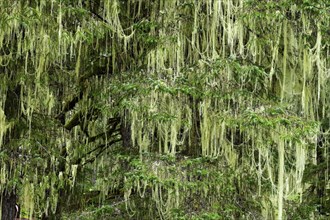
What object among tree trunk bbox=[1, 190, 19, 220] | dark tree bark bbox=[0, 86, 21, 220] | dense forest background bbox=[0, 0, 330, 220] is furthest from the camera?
tree trunk bbox=[1, 190, 19, 220]

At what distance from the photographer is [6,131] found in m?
5.32

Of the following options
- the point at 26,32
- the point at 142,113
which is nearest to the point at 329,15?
the point at 142,113

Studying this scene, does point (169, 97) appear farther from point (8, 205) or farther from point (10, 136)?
point (8, 205)

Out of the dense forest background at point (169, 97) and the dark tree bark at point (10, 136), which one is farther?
the dark tree bark at point (10, 136)

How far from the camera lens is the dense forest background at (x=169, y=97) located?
472 cm

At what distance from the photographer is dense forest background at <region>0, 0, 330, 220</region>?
186 inches

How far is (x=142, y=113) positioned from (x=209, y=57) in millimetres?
994

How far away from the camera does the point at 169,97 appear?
4.88 meters

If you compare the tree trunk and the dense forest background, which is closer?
the dense forest background

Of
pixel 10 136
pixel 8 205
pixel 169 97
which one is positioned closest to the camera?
pixel 169 97

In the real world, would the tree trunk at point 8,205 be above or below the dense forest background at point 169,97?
below

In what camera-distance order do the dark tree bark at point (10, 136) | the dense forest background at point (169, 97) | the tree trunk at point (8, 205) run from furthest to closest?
1. the tree trunk at point (8, 205)
2. the dark tree bark at point (10, 136)
3. the dense forest background at point (169, 97)

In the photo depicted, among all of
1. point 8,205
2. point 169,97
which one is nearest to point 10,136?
point 8,205

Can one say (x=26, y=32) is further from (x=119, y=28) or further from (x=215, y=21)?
(x=215, y=21)
